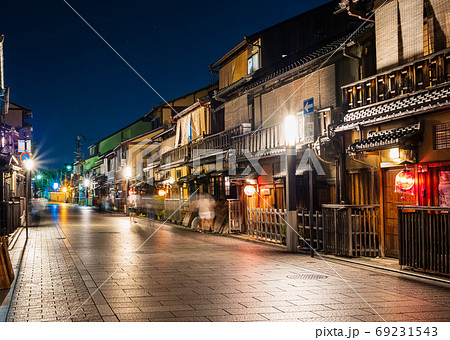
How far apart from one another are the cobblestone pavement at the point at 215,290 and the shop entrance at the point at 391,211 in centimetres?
205

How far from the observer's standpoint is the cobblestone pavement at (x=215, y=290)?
7914mm

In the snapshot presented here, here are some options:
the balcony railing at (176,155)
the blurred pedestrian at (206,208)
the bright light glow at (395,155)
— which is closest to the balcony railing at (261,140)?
the blurred pedestrian at (206,208)

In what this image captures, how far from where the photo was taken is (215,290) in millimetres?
9992

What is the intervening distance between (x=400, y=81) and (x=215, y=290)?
27.8 ft

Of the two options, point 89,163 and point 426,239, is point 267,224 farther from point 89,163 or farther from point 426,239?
point 89,163

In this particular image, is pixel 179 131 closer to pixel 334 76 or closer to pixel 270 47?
pixel 270 47

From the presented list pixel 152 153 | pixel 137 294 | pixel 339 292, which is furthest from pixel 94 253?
pixel 152 153

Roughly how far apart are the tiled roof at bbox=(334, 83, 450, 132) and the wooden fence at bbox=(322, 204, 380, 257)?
110 inches

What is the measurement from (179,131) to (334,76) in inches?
940

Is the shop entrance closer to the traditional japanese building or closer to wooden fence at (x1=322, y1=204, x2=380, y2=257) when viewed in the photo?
the traditional japanese building

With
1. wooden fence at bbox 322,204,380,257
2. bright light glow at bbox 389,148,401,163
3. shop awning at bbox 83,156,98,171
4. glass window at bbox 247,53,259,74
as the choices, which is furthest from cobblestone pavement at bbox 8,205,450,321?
shop awning at bbox 83,156,98,171

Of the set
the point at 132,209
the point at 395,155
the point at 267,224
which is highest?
the point at 395,155

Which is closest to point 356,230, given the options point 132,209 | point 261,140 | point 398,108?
point 398,108

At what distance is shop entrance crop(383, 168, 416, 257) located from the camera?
14.7 m
